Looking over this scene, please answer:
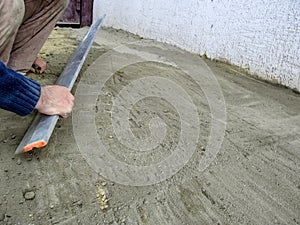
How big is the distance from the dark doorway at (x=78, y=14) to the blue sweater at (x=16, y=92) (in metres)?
3.15

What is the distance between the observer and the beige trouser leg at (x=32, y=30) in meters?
1.48

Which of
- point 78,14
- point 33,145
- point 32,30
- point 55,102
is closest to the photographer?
point 33,145

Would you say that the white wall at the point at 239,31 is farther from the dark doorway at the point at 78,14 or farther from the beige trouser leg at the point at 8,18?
the dark doorway at the point at 78,14

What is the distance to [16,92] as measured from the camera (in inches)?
35.6

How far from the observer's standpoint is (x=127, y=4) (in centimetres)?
321

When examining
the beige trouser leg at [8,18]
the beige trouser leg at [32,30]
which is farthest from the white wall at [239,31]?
the beige trouser leg at [8,18]

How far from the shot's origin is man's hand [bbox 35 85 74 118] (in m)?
1.04

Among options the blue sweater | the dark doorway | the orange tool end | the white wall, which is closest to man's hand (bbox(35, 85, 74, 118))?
the blue sweater

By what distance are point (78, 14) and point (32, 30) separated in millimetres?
2578

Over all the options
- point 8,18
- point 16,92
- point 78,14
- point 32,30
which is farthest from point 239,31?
point 78,14

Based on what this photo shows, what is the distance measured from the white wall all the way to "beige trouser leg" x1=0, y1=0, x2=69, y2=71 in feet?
3.22

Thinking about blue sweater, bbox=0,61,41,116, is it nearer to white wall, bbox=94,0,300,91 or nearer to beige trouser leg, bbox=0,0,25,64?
beige trouser leg, bbox=0,0,25,64

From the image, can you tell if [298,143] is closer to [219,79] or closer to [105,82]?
[219,79]

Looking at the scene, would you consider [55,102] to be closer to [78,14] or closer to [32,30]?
[32,30]
